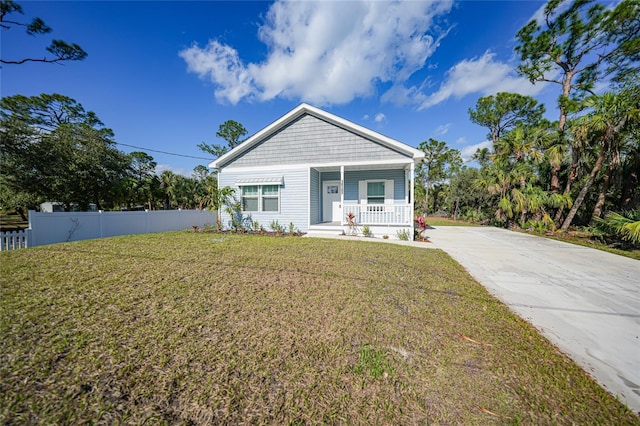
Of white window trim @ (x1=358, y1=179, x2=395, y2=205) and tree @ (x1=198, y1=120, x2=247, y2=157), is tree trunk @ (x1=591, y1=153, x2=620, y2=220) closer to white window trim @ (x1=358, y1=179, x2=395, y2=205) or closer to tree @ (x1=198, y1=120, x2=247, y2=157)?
white window trim @ (x1=358, y1=179, x2=395, y2=205)

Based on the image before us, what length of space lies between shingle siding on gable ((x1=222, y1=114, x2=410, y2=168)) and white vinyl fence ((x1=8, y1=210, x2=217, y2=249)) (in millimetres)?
5118

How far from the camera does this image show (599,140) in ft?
31.2

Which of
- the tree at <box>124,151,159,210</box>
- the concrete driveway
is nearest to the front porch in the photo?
the concrete driveway

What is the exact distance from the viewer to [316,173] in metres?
10.9

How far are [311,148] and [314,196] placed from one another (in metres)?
2.30

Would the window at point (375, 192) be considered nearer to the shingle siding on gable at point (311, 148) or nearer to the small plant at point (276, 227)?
the shingle siding on gable at point (311, 148)

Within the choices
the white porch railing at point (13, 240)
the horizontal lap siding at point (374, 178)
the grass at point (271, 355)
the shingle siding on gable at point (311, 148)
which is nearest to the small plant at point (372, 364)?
the grass at point (271, 355)

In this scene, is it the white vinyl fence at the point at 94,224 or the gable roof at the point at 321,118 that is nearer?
the white vinyl fence at the point at 94,224

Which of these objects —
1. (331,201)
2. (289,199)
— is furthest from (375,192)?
(289,199)

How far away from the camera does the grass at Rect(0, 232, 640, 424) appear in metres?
1.63

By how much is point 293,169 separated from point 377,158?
386 cm

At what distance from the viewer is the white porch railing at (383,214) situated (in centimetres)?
932

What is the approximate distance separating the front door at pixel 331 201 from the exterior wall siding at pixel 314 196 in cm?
33

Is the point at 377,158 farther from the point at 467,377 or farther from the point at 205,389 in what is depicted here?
the point at 205,389
